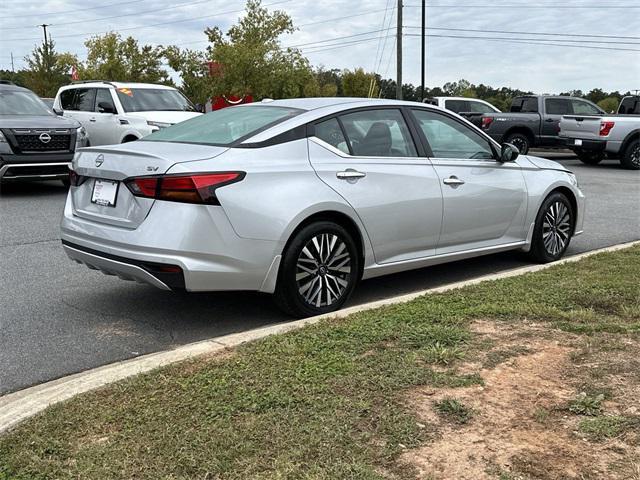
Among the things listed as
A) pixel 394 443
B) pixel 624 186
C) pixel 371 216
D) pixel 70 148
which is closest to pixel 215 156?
pixel 371 216

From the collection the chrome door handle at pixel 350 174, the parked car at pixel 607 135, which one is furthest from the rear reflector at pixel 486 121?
the chrome door handle at pixel 350 174

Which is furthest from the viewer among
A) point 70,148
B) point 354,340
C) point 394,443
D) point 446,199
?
point 70,148

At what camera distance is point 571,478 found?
260 cm

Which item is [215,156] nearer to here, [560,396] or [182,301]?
[182,301]

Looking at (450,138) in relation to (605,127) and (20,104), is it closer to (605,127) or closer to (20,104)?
(20,104)

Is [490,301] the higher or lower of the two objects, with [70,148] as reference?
lower

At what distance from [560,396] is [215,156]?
2638mm

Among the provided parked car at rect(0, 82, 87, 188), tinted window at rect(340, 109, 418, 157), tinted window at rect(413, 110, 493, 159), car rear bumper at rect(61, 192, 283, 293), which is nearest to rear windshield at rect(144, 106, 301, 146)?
tinted window at rect(340, 109, 418, 157)

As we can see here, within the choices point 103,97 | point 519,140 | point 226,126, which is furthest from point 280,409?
point 519,140

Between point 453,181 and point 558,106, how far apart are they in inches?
668

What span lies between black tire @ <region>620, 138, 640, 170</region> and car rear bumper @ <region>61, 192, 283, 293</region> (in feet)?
53.6

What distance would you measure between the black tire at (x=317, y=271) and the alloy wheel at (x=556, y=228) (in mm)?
2550

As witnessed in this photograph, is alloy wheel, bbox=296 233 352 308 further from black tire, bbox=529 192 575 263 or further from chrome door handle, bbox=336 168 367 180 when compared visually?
black tire, bbox=529 192 575 263

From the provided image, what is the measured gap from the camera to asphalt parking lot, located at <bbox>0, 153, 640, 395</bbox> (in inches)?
169
